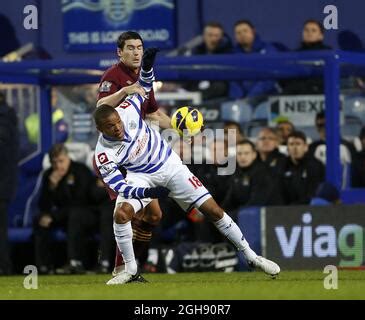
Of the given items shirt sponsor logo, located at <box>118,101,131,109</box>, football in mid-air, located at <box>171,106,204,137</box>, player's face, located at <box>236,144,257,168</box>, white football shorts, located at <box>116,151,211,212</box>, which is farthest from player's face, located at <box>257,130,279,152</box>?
shirt sponsor logo, located at <box>118,101,131,109</box>

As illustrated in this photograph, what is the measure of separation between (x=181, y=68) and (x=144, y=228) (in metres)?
4.74

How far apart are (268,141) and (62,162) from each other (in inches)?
93.8

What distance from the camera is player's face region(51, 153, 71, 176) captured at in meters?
17.4

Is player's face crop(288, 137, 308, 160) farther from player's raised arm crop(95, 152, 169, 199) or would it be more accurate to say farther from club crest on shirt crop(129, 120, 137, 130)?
player's raised arm crop(95, 152, 169, 199)

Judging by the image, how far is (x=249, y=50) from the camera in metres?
17.4

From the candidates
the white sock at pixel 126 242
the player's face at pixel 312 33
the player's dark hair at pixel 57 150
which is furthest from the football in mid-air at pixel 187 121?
the player's dark hair at pixel 57 150

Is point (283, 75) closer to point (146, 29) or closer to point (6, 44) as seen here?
point (146, 29)

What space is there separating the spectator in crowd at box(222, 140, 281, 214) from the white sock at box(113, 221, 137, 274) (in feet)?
12.8

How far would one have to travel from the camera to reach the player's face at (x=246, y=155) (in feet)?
54.5

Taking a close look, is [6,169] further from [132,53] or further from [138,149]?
[138,149]

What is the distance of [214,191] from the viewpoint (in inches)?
661

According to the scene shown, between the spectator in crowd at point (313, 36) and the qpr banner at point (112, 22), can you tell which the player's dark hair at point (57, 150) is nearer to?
the qpr banner at point (112, 22)

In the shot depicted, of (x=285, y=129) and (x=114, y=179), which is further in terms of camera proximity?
(x=285, y=129)

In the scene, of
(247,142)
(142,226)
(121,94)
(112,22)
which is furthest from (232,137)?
(121,94)
